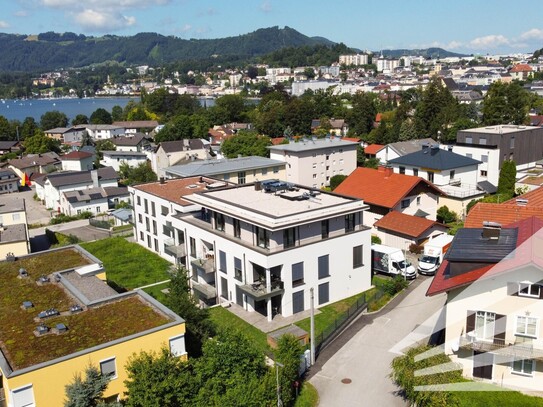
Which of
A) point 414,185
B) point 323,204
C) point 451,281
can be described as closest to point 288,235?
point 323,204

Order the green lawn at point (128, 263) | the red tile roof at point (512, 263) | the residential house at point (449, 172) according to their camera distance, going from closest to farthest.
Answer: the red tile roof at point (512, 263)
the green lawn at point (128, 263)
the residential house at point (449, 172)

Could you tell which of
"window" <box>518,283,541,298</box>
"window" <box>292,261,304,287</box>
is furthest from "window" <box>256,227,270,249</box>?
"window" <box>518,283,541,298</box>

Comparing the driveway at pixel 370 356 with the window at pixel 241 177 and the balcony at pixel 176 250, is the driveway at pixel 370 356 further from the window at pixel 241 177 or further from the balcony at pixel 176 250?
the window at pixel 241 177

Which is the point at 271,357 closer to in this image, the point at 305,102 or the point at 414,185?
the point at 414,185

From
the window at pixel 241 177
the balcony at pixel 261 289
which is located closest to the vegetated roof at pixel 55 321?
the balcony at pixel 261 289

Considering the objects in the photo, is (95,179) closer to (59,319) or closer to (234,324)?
(234,324)

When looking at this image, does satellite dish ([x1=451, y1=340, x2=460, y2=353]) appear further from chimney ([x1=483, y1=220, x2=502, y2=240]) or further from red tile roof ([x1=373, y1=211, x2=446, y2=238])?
red tile roof ([x1=373, y1=211, x2=446, y2=238])
